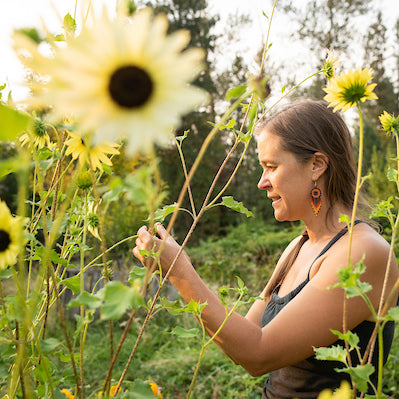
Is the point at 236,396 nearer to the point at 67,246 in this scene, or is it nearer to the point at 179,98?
the point at 67,246

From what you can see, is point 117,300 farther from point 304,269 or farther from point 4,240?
point 304,269

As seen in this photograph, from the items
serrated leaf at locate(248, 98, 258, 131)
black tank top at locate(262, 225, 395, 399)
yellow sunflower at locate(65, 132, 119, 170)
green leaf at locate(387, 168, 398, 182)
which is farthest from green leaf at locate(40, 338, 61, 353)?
black tank top at locate(262, 225, 395, 399)

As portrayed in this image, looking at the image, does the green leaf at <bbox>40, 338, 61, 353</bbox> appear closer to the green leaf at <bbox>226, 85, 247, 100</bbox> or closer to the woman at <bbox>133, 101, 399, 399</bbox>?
the green leaf at <bbox>226, 85, 247, 100</bbox>

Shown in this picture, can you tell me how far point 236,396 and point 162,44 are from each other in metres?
2.57

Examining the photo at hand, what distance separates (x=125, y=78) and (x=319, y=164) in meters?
A: 1.05

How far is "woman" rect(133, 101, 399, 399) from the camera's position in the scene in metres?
0.89

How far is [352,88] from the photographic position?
1.63 feet

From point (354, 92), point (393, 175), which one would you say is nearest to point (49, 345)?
point (354, 92)

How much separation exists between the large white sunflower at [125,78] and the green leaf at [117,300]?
0.33ft

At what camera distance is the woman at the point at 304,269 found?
889 mm

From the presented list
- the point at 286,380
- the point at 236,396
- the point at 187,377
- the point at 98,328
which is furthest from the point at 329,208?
the point at 98,328

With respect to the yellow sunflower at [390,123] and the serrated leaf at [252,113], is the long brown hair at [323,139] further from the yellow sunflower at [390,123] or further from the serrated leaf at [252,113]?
the serrated leaf at [252,113]

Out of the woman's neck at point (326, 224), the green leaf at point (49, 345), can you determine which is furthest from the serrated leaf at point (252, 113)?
the woman's neck at point (326, 224)

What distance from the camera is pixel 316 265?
44.4 inches
